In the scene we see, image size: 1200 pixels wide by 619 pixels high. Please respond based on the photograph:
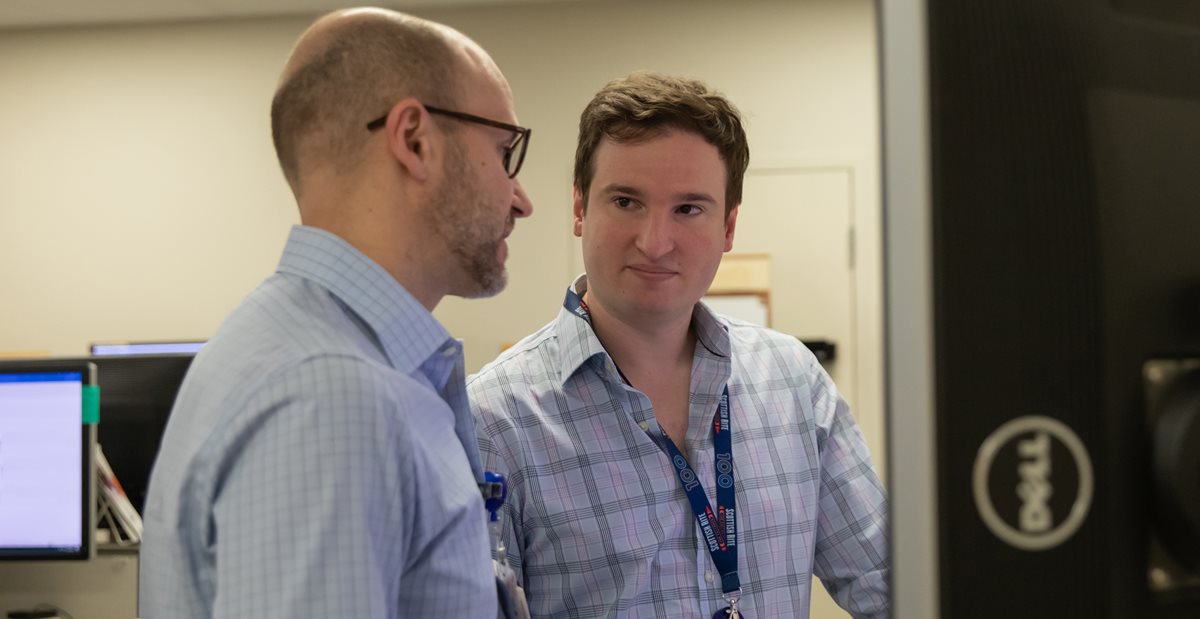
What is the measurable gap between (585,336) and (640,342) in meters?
0.10

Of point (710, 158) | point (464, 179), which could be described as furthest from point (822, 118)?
point (464, 179)

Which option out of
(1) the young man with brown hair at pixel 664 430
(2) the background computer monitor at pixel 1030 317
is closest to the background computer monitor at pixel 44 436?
(1) the young man with brown hair at pixel 664 430

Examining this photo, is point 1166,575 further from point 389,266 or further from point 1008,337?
point 389,266

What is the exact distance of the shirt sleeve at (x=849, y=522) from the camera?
4.42 ft

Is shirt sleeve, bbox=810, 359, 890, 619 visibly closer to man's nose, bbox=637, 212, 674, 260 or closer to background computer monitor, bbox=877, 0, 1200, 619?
man's nose, bbox=637, 212, 674, 260

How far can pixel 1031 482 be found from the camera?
371 mm

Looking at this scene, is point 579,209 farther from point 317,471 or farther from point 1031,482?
point 1031,482

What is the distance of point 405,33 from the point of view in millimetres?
1044

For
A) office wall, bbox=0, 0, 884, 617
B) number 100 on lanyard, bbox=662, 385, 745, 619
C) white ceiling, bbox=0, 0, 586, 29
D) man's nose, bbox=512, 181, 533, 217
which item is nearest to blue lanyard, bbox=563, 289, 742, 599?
number 100 on lanyard, bbox=662, 385, 745, 619

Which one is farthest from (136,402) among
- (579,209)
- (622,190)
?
(622,190)

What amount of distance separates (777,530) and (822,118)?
3964mm

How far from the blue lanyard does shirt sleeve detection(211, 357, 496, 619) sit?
50 centimetres

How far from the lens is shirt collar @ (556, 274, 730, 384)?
4.41 feet

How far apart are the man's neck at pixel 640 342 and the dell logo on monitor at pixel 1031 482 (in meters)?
1.02
